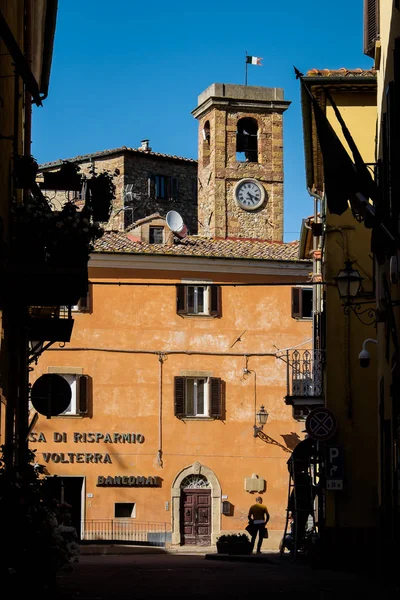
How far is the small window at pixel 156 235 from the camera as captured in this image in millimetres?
42156

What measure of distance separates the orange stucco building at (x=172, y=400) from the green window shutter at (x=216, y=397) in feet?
0.14

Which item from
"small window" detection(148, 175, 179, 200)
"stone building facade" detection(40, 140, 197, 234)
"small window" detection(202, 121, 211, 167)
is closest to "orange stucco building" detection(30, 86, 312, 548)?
"stone building facade" detection(40, 140, 197, 234)

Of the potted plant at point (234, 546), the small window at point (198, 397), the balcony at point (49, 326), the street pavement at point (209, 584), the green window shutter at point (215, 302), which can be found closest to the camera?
the street pavement at point (209, 584)

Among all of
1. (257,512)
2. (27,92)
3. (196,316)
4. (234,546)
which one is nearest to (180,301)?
(196,316)

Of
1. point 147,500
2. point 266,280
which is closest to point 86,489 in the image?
point 147,500

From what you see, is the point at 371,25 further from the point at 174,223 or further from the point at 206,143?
the point at 206,143

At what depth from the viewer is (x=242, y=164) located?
61.7 meters

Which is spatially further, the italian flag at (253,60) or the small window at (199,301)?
the italian flag at (253,60)

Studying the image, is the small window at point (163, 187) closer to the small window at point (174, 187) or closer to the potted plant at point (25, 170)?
the small window at point (174, 187)

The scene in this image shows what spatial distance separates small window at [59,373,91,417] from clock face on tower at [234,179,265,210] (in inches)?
996

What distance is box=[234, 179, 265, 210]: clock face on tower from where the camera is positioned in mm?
61125

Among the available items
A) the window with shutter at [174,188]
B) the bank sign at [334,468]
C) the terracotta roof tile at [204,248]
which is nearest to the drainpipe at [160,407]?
the terracotta roof tile at [204,248]

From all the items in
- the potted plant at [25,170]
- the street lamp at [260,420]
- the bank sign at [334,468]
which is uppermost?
the potted plant at [25,170]

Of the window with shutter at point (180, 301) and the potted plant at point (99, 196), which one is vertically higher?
the window with shutter at point (180, 301)
